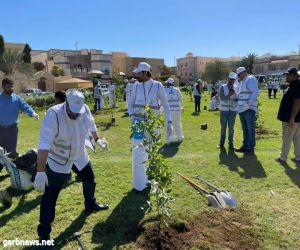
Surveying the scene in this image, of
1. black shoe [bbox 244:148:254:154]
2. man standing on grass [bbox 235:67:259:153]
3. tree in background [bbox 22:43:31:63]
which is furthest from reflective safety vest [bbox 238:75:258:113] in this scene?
tree in background [bbox 22:43:31:63]

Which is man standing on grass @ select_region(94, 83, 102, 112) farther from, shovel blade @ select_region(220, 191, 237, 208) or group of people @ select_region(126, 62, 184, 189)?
shovel blade @ select_region(220, 191, 237, 208)

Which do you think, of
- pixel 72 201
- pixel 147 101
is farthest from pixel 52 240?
pixel 147 101

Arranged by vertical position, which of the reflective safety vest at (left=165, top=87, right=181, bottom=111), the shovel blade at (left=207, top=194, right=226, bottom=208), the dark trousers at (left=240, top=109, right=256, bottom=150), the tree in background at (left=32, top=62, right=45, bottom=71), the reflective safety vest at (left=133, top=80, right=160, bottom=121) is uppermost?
the tree in background at (left=32, top=62, right=45, bottom=71)

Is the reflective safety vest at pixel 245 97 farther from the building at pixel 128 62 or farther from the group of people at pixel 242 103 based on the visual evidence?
the building at pixel 128 62

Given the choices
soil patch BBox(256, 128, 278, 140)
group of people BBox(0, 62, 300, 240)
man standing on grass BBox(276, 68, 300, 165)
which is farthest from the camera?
soil patch BBox(256, 128, 278, 140)

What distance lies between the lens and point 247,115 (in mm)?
8258

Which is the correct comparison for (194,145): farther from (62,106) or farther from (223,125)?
(62,106)

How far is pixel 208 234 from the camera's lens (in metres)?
4.20

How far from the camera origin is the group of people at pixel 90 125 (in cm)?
386

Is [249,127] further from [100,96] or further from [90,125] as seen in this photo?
[100,96]

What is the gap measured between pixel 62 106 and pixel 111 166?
3952 mm

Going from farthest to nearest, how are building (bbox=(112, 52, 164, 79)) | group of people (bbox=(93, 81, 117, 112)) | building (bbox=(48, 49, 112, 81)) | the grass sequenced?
building (bbox=(112, 52, 164, 79)), building (bbox=(48, 49, 112, 81)), group of people (bbox=(93, 81, 117, 112)), the grass

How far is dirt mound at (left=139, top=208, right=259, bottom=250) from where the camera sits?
403 centimetres

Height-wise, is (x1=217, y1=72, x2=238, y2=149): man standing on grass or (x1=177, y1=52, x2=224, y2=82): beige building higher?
(x1=177, y1=52, x2=224, y2=82): beige building
